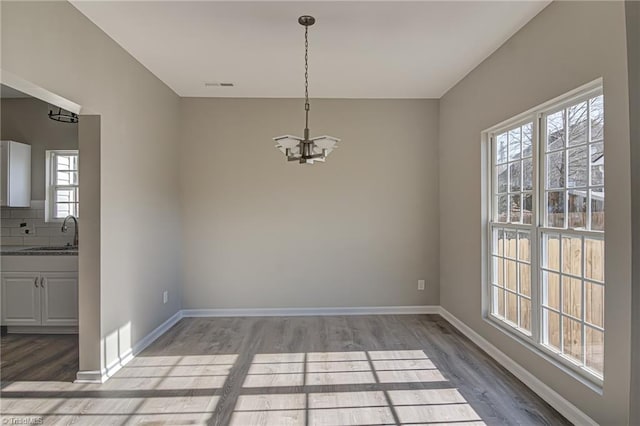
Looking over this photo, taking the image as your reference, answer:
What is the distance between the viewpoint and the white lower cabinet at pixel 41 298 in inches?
154

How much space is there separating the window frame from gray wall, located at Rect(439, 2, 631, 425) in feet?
0.19

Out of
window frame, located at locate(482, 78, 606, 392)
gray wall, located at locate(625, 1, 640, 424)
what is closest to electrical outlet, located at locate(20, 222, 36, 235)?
window frame, located at locate(482, 78, 606, 392)

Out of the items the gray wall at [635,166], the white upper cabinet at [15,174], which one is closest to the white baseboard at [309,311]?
the white upper cabinet at [15,174]

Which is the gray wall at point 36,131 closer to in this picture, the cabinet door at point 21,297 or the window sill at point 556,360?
the cabinet door at point 21,297

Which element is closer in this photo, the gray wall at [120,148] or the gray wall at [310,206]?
the gray wall at [120,148]

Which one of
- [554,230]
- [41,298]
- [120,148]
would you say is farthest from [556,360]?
[41,298]

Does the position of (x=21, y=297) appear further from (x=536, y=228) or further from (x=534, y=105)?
(x=534, y=105)

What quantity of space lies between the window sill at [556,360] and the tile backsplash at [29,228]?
195 inches

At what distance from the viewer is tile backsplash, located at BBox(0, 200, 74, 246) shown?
181 inches

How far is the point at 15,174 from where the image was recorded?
436 cm

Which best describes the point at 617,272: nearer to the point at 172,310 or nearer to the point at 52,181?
the point at 172,310

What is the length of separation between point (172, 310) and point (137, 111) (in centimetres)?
240

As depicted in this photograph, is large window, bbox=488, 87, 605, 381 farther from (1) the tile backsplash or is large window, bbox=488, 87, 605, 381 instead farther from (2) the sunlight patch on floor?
(1) the tile backsplash

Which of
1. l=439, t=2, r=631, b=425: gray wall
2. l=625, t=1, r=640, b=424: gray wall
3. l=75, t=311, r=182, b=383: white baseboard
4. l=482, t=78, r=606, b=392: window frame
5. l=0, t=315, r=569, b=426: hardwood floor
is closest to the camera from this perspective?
l=625, t=1, r=640, b=424: gray wall
